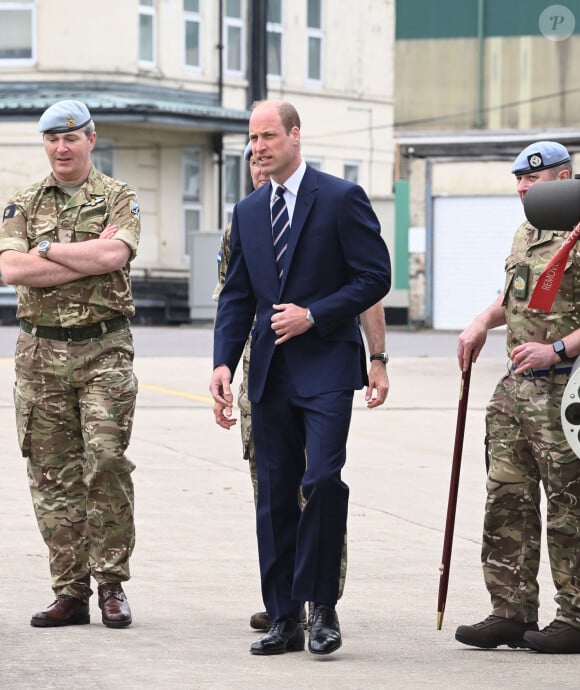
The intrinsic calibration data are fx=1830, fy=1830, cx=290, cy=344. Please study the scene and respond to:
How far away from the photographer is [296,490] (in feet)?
21.9

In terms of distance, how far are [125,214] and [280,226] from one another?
0.88 meters

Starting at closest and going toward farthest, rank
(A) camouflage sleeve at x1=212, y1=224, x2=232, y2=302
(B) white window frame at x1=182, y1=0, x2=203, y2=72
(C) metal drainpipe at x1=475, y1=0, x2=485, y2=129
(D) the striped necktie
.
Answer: (D) the striped necktie → (A) camouflage sleeve at x1=212, y1=224, x2=232, y2=302 → (C) metal drainpipe at x1=475, y1=0, x2=485, y2=129 → (B) white window frame at x1=182, y1=0, x2=203, y2=72

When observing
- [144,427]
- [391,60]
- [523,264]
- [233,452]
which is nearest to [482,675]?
[523,264]

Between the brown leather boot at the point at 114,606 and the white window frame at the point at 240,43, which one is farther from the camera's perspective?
the white window frame at the point at 240,43

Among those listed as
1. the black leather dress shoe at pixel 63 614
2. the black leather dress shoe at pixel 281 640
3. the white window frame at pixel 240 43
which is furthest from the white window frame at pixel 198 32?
the black leather dress shoe at pixel 281 640

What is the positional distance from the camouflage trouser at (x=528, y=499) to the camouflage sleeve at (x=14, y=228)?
1978 millimetres

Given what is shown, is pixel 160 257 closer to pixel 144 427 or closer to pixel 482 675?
pixel 144 427

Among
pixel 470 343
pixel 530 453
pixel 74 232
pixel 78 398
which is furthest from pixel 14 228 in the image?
pixel 530 453

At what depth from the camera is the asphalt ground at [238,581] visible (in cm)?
611

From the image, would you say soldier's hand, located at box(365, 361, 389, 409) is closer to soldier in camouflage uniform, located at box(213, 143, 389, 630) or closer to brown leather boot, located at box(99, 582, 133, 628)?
soldier in camouflage uniform, located at box(213, 143, 389, 630)

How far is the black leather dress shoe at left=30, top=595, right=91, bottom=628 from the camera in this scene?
275 inches

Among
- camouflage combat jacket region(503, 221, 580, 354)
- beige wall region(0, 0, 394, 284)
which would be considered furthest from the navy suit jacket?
beige wall region(0, 0, 394, 284)

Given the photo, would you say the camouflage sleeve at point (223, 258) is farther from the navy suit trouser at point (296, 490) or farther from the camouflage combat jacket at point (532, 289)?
the camouflage combat jacket at point (532, 289)

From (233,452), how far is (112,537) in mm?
5758
